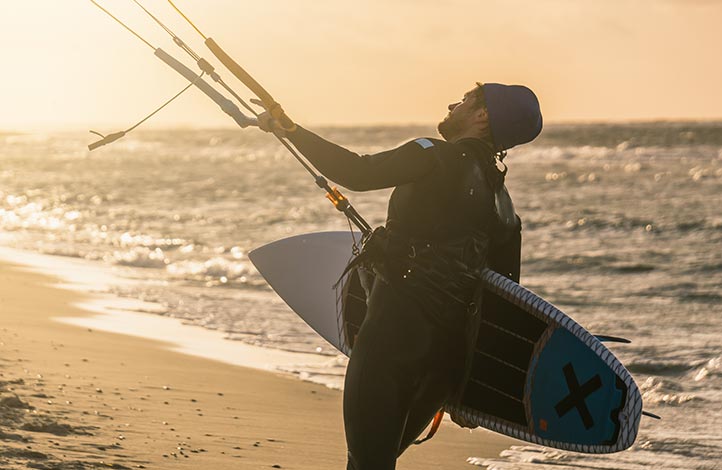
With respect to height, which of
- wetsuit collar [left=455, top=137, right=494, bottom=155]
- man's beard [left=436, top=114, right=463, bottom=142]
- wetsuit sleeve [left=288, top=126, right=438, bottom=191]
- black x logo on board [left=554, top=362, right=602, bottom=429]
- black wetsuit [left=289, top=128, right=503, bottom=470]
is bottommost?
black x logo on board [left=554, top=362, right=602, bottom=429]

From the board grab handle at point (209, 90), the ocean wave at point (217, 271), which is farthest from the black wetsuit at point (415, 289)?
the ocean wave at point (217, 271)

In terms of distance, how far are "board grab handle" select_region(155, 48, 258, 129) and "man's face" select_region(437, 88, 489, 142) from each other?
68cm

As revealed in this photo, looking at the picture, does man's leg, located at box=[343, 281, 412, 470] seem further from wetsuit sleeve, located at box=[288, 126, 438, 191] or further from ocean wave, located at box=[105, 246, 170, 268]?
ocean wave, located at box=[105, 246, 170, 268]

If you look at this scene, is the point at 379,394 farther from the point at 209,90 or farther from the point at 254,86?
the point at 209,90

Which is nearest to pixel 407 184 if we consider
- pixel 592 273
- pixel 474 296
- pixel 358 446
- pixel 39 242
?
pixel 474 296

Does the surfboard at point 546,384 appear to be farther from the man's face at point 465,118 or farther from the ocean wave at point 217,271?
the ocean wave at point 217,271

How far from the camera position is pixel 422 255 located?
4.05 meters

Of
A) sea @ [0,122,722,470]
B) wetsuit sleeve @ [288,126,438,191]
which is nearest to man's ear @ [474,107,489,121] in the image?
wetsuit sleeve @ [288,126,438,191]

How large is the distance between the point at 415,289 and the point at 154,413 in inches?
133

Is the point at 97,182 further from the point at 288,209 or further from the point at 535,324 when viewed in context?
the point at 535,324

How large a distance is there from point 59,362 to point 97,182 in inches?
1302

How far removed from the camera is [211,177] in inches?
1766

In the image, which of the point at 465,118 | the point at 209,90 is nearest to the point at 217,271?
the point at 209,90

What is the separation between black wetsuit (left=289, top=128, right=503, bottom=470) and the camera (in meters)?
4.00
